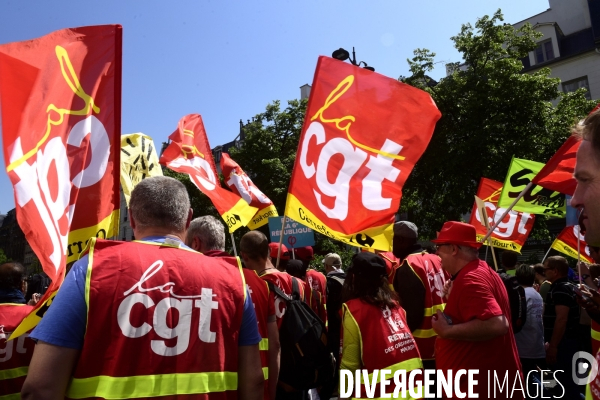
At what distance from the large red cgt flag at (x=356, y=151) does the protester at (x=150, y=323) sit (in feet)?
7.16

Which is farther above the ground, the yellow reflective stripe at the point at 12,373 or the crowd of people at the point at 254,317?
the crowd of people at the point at 254,317

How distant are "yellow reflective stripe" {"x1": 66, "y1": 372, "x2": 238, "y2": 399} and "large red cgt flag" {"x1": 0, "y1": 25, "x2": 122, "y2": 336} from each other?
2.49 ft

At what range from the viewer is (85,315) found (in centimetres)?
190

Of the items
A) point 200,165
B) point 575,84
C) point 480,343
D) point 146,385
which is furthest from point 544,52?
point 146,385

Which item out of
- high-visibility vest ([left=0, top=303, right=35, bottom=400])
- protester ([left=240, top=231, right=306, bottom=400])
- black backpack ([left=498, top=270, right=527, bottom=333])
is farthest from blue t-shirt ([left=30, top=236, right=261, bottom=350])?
black backpack ([left=498, top=270, right=527, bottom=333])

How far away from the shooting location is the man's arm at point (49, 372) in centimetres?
176

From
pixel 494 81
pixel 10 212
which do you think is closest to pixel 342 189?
pixel 494 81

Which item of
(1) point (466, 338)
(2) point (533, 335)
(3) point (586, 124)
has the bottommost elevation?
(2) point (533, 335)

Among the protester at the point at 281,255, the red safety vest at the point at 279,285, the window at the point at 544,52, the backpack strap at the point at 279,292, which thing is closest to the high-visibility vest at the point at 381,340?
the backpack strap at the point at 279,292

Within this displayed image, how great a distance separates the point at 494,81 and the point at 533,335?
14313 millimetres

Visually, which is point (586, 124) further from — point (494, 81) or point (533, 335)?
point (494, 81)

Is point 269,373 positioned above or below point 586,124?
below

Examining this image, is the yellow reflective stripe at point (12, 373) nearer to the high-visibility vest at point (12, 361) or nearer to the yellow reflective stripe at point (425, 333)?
the high-visibility vest at point (12, 361)

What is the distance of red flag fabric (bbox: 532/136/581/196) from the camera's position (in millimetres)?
4902
